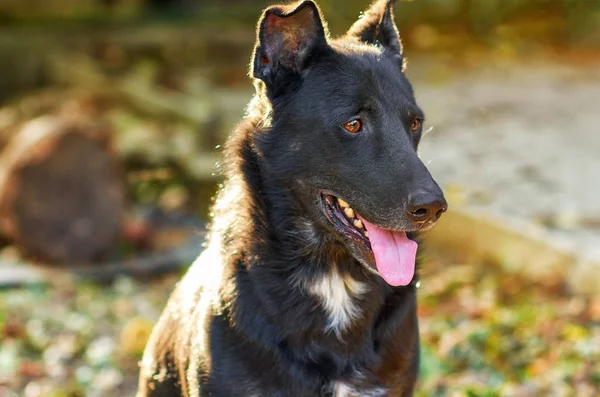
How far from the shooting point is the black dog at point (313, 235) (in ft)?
10.9

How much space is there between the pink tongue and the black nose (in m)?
0.20

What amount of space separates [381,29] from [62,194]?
14.7 feet

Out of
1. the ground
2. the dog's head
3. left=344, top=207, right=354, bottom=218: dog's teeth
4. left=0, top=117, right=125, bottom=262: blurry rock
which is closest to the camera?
the dog's head

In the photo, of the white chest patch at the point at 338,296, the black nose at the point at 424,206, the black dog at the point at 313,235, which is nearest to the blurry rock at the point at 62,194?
the black dog at the point at 313,235

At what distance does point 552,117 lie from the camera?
1062 centimetres

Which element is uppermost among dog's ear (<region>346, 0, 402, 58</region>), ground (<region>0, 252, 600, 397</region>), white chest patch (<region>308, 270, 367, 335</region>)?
dog's ear (<region>346, 0, 402, 58</region>)

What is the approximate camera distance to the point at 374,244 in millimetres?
3340

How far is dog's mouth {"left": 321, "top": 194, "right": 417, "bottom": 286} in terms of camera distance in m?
3.32

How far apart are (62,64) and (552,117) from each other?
19.3 feet

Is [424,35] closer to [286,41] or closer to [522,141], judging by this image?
[522,141]

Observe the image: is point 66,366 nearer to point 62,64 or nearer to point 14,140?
point 14,140

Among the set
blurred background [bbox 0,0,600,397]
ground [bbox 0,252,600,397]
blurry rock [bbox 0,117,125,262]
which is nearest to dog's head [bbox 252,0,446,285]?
blurred background [bbox 0,0,600,397]

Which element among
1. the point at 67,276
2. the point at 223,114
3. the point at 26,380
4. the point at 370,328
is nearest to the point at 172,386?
the point at 370,328

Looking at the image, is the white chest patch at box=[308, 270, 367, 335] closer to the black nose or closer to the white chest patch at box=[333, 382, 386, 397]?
the white chest patch at box=[333, 382, 386, 397]
